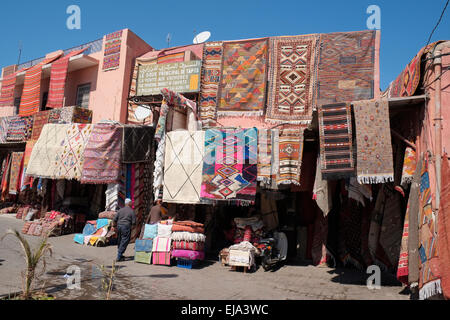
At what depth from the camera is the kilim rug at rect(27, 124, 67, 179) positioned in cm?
987

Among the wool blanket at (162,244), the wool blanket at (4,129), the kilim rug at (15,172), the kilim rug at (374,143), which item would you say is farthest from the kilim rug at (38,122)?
the kilim rug at (374,143)

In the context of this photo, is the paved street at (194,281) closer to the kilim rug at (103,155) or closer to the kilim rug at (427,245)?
the kilim rug at (427,245)

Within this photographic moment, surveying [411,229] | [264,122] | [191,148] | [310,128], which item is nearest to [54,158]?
[191,148]

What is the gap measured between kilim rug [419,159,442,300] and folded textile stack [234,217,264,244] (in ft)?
12.6

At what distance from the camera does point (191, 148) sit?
7617 mm

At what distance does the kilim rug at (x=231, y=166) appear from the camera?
7.07m

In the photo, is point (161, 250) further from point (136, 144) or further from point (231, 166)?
point (136, 144)

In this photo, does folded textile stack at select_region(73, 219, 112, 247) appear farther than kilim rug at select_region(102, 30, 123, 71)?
No

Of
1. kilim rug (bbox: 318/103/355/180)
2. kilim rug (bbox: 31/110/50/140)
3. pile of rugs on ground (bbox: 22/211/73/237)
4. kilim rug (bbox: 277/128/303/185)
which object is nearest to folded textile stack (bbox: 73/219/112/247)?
pile of rugs on ground (bbox: 22/211/73/237)

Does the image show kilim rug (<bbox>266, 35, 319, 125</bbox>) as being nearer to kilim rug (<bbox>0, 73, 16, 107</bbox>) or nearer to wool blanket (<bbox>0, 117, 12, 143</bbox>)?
wool blanket (<bbox>0, 117, 12, 143</bbox>)

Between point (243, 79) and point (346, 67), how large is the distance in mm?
2894

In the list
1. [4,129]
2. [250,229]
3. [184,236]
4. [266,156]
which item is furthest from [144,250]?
[4,129]

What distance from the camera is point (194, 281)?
5.71 metres

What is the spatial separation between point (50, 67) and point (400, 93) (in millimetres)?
13546
